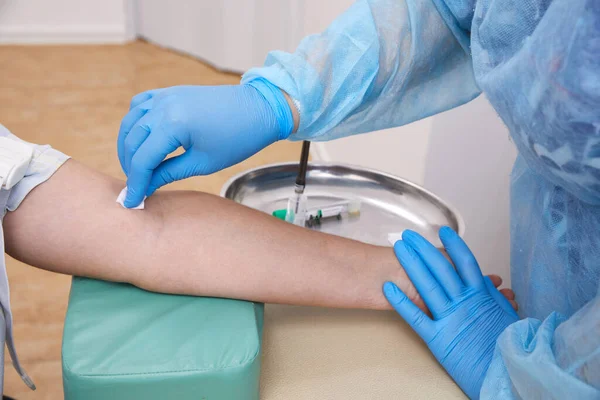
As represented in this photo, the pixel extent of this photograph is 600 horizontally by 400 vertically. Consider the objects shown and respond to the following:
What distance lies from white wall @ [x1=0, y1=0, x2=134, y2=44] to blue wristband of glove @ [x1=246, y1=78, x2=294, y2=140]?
279 cm

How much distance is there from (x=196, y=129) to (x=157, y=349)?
0.97 ft

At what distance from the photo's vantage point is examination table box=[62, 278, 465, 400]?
0.70 m

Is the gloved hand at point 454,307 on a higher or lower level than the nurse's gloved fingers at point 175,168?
lower

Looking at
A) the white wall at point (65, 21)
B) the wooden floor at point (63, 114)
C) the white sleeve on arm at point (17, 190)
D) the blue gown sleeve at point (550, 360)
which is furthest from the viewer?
the white wall at point (65, 21)

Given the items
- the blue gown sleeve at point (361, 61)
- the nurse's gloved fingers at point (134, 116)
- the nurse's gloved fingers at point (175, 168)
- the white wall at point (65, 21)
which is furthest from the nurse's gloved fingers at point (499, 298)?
the white wall at point (65, 21)

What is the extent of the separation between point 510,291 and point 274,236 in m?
0.41

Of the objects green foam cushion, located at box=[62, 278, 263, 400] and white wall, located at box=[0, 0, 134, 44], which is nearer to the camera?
green foam cushion, located at box=[62, 278, 263, 400]

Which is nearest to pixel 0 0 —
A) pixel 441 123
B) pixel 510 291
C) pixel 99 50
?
pixel 99 50

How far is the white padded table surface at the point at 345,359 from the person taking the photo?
0.80 meters

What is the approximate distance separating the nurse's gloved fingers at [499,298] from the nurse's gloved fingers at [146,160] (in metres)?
0.51

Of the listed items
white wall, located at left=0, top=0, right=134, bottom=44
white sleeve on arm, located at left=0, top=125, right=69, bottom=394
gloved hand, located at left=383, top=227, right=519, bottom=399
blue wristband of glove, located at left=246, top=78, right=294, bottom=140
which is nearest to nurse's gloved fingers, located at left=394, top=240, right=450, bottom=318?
gloved hand, located at left=383, top=227, right=519, bottom=399

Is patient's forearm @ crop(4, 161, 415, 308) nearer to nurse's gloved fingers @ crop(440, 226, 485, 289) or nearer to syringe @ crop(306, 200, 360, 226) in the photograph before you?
nurse's gloved fingers @ crop(440, 226, 485, 289)

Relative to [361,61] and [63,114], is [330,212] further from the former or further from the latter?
[63,114]

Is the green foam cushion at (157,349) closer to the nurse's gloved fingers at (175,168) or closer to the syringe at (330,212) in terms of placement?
the nurse's gloved fingers at (175,168)
